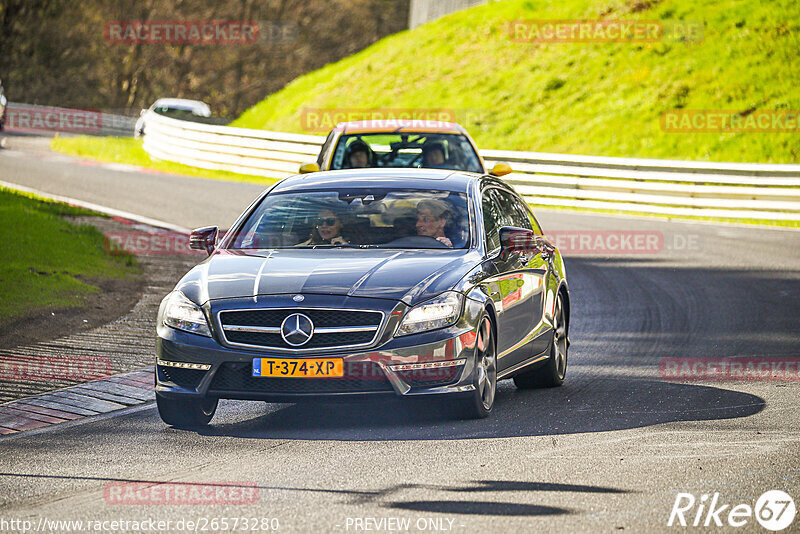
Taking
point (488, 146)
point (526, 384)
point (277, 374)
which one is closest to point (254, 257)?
point (277, 374)

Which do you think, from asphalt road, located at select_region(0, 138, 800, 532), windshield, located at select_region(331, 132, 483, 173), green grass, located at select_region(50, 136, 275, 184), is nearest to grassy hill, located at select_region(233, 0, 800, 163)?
green grass, located at select_region(50, 136, 275, 184)

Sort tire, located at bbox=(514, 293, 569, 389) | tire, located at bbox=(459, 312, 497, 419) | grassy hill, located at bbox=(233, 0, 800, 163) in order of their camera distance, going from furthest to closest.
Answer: grassy hill, located at bbox=(233, 0, 800, 163) → tire, located at bbox=(514, 293, 569, 389) → tire, located at bbox=(459, 312, 497, 419)

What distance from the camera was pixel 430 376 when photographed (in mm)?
7996

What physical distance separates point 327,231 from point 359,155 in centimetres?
719

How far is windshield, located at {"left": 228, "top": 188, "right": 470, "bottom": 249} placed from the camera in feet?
29.9

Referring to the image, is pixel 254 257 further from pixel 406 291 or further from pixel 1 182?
pixel 1 182

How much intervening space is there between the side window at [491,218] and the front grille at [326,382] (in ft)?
5.49

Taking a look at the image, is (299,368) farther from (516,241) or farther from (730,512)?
(730,512)

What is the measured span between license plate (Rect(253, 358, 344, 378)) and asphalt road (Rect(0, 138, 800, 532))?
41 centimetres

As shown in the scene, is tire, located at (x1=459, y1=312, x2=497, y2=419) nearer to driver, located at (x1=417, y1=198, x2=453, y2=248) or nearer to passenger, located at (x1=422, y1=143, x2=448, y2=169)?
driver, located at (x1=417, y1=198, x2=453, y2=248)

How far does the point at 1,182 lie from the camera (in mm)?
27688

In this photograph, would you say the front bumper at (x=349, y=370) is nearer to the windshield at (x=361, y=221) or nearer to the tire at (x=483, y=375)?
the tire at (x=483, y=375)

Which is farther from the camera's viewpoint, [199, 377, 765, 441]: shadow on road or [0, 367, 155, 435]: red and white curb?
[0, 367, 155, 435]: red and white curb

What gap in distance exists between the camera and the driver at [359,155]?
53.4 feet
